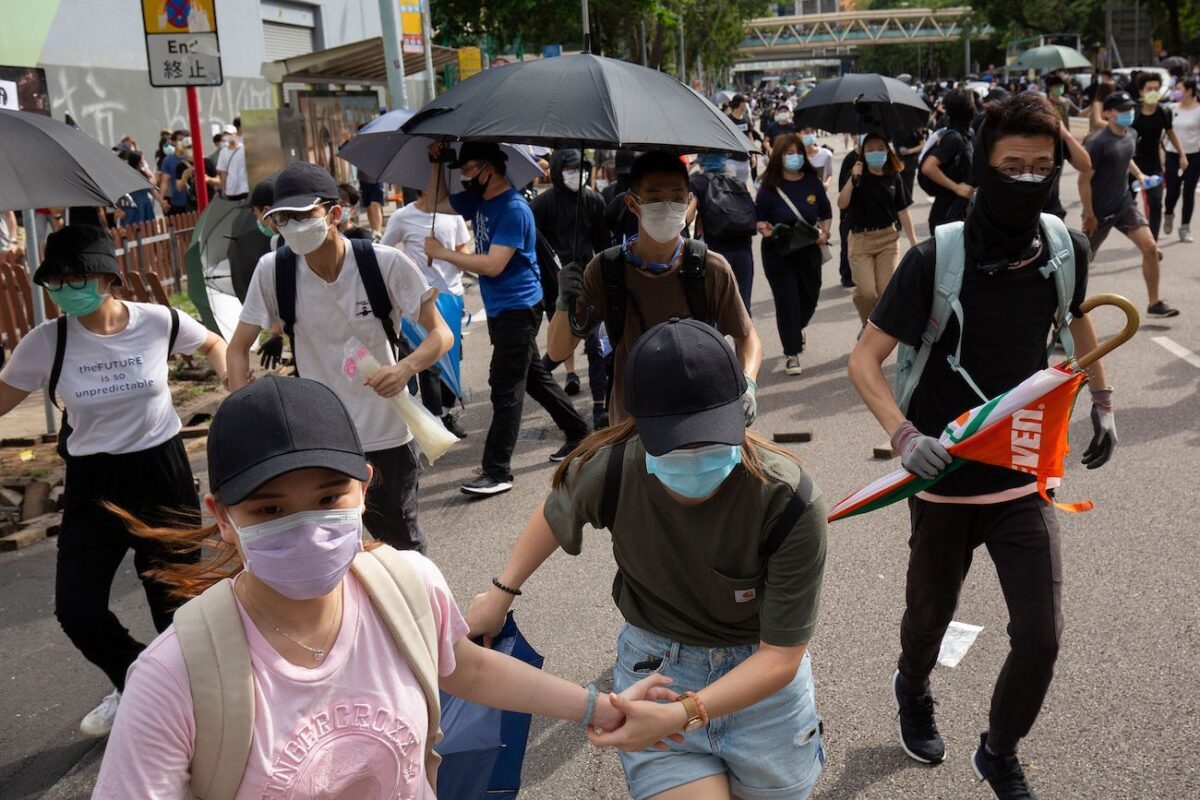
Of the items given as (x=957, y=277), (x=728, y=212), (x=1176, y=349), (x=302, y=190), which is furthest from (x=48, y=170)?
(x=1176, y=349)

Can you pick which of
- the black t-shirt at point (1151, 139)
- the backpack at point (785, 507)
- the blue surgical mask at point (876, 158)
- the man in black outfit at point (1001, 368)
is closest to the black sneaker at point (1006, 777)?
the man in black outfit at point (1001, 368)

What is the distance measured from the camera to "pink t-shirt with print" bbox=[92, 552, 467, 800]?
1846mm

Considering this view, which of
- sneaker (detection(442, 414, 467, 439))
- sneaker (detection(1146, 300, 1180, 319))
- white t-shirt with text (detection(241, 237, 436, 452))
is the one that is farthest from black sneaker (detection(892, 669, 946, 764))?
sneaker (detection(1146, 300, 1180, 319))

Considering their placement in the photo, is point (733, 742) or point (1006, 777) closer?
point (733, 742)

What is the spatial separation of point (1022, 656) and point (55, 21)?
20505 millimetres

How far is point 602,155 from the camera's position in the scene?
21719 millimetres

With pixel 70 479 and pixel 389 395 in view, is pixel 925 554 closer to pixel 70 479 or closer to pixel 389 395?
pixel 389 395

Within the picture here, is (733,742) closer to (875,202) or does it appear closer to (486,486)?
(486,486)

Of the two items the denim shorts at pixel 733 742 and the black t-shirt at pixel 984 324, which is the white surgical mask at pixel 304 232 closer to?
the black t-shirt at pixel 984 324

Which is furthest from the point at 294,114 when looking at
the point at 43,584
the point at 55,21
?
the point at 43,584

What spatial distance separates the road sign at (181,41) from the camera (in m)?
9.09

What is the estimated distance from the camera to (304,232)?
176 inches

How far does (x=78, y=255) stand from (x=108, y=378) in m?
0.44

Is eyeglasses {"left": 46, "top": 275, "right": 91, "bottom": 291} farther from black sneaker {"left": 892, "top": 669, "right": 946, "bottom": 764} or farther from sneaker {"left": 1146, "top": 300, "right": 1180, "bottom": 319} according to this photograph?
sneaker {"left": 1146, "top": 300, "right": 1180, "bottom": 319}
